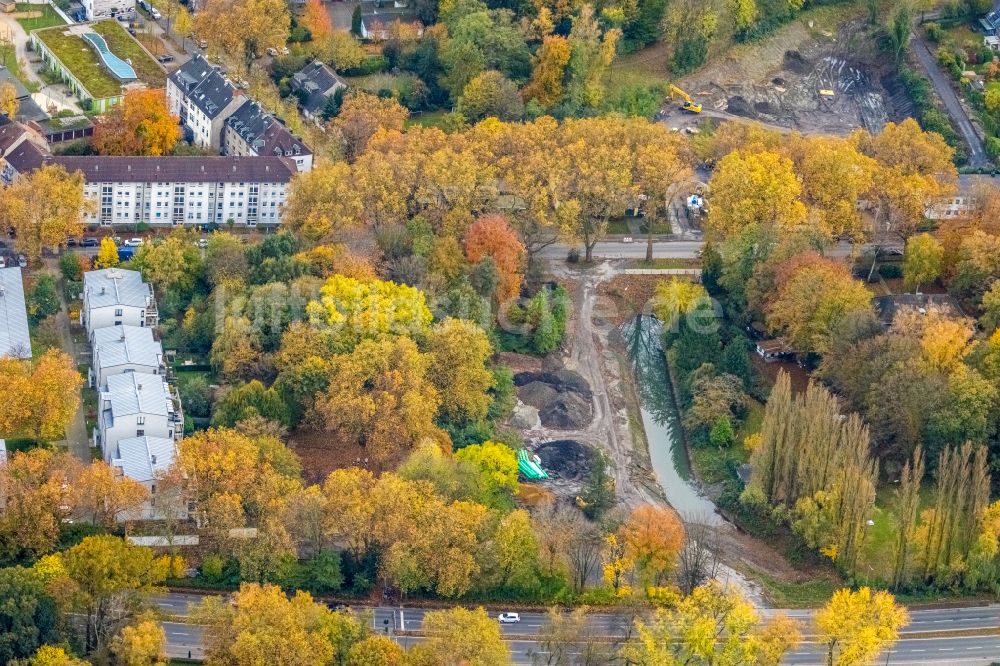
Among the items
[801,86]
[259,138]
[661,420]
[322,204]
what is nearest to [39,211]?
[322,204]

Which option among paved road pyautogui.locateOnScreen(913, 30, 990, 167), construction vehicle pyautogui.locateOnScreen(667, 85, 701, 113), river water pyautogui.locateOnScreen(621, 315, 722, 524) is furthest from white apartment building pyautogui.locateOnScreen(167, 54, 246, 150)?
paved road pyautogui.locateOnScreen(913, 30, 990, 167)

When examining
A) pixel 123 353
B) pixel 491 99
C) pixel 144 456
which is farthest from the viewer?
pixel 491 99

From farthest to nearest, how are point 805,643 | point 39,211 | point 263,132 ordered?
point 263,132 < point 39,211 < point 805,643

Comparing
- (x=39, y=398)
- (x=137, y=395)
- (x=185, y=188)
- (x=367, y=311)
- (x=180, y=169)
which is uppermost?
(x=180, y=169)

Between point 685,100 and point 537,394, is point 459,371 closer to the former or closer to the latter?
point 537,394

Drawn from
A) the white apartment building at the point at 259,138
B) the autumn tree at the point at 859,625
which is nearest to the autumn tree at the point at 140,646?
the autumn tree at the point at 859,625

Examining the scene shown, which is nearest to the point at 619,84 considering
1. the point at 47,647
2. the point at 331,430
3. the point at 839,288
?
the point at 839,288

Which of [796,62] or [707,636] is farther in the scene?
[796,62]
